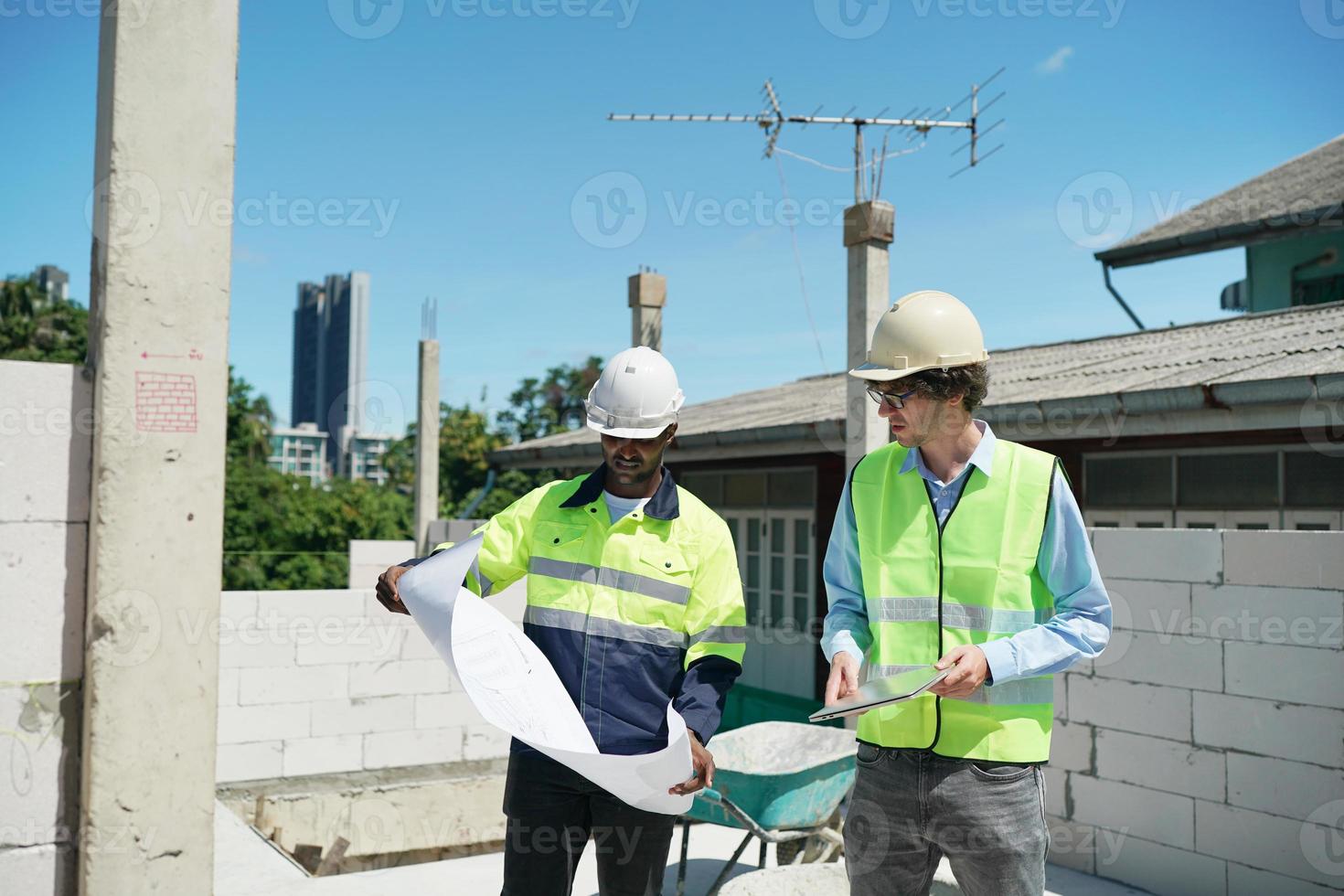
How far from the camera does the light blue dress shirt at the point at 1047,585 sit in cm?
228

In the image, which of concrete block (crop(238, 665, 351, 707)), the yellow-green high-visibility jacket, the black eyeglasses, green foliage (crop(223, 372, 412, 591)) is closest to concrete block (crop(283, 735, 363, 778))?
concrete block (crop(238, 665, 351, 707))

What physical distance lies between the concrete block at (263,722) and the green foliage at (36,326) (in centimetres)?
2252

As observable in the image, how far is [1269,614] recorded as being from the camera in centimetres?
472

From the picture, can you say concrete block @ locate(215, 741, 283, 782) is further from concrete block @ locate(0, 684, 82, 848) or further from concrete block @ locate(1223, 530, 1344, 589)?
concrete block @ locate(1223, 530, 1344, 589)

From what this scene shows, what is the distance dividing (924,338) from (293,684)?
18.7 feet

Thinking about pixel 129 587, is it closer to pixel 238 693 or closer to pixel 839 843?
pixel 839 843

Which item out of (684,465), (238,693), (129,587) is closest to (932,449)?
(129,587)

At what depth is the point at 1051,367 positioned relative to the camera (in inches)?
369

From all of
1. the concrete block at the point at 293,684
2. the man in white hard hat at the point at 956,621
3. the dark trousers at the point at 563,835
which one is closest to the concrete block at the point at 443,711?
the concrete block at the point at 293,684

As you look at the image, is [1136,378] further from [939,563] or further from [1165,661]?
[939,563]

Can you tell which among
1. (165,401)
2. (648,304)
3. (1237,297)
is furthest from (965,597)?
(1237,297)

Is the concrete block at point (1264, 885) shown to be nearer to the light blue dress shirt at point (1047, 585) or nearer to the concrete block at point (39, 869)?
the light blue dress shirt at point (1047, 585)

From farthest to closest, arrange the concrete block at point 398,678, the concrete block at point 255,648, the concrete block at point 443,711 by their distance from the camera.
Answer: the concrete block at point 443,711 → the concrete block at point 398,678 → the concrete block at point 255,648

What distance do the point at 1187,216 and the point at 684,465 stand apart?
918cm
